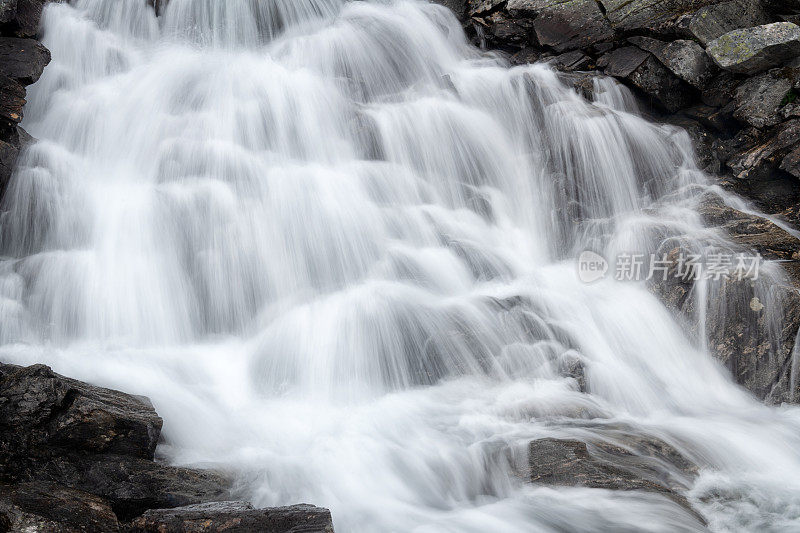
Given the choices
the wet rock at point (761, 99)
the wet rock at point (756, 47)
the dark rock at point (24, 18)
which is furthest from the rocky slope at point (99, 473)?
the wet rock at point (756, 47)

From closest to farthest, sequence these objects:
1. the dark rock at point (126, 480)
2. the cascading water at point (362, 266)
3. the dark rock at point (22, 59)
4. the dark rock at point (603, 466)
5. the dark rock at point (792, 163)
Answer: the dark rock at point (126, 480), the dark rock at point (603, 466), the cascading water at point (362, 266), the dark rock at point (22, 59), the dark rock at point (792, 163)

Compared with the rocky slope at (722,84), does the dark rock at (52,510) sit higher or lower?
lower

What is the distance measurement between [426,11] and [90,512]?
11.6 meters

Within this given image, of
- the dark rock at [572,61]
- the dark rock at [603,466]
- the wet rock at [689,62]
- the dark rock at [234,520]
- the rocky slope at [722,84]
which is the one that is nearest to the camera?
the dark rock at [234,520]

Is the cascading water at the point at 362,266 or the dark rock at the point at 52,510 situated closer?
the dark rock at the point at 52,510

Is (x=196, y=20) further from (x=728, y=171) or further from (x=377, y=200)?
(x=728, y=171)

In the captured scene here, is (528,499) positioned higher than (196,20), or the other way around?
(196,20)

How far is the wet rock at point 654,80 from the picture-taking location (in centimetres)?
1031

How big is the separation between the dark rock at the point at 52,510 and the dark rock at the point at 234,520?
27cm

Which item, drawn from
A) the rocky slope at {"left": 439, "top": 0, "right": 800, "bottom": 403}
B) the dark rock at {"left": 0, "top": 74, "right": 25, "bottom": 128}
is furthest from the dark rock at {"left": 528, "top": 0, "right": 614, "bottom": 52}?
the dark rock at {"left": 0, "top": 74, "right": 25, "bottom": 128}

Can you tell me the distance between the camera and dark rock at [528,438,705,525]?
195 inches

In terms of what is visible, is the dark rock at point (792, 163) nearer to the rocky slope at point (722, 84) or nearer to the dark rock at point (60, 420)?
the rocky slope at point (722, 84)

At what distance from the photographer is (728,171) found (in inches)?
377

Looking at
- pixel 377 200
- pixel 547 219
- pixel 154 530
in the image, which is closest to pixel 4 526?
pixel 154 530
